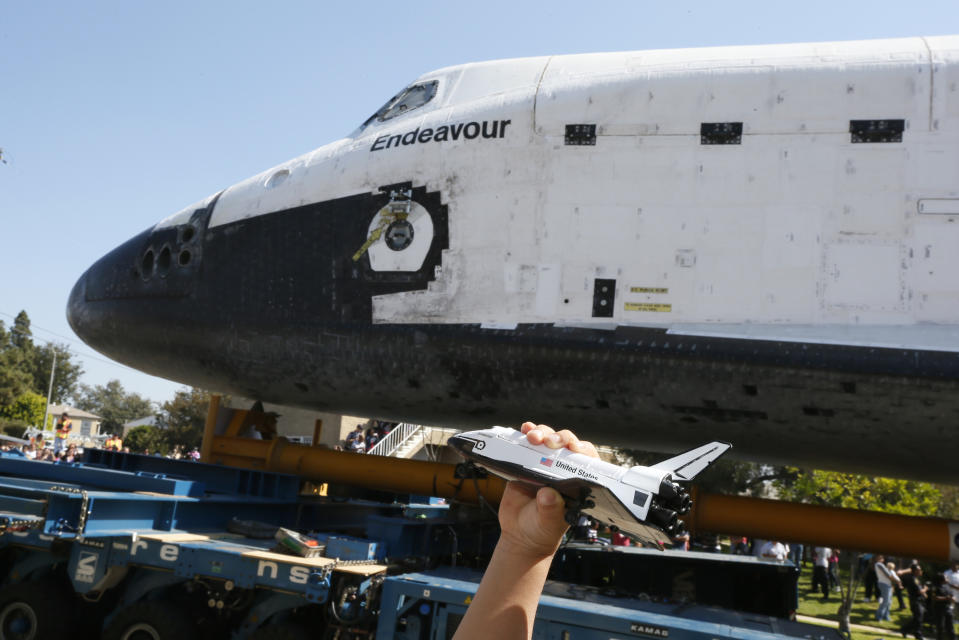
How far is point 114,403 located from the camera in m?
124

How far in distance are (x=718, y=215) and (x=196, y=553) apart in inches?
166

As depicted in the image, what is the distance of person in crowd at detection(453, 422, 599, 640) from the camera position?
64.6 inches

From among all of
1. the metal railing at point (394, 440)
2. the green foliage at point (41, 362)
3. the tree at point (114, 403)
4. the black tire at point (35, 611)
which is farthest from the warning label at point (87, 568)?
the tree at point (114, 403)

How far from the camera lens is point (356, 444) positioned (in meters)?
16.9

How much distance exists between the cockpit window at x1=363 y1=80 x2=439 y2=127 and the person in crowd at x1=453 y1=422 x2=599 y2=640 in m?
6.06

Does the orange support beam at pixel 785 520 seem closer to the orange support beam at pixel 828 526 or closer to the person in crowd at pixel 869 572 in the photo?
the orange support beam at pixel 828 526

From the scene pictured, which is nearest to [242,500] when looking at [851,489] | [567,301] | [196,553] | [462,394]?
[196,553]

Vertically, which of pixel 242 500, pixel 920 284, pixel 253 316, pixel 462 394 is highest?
pixel 920 284

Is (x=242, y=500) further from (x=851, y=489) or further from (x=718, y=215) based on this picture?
(x=851, y=489)

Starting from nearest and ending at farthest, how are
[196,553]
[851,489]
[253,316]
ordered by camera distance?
[196,553] < [253,316] < [851,489]

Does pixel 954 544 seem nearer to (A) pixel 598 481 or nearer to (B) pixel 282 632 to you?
(B) pixel 282 632

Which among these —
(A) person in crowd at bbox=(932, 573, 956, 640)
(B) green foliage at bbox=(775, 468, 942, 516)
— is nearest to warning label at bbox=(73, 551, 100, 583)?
(A) person in crowd at bbox=(932, 573, 956, 640)

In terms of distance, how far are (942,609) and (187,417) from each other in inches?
1583

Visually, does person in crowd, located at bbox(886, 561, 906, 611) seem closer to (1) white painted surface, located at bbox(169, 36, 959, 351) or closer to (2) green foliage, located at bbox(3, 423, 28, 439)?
(1) white painted surface, located at bbox(169, 36, 959, 351)
